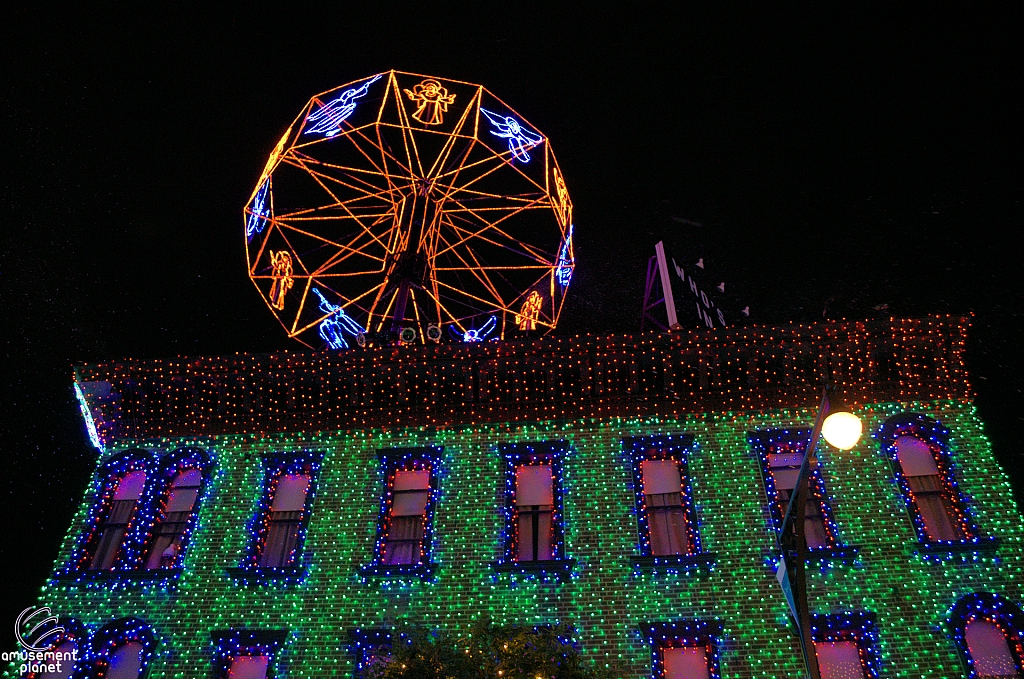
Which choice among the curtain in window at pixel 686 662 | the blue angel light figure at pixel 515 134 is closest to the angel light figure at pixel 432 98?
the blue angel light figure at pixel 515 134

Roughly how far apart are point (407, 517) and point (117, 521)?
263 inches

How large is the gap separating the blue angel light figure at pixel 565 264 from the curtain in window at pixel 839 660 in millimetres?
9709

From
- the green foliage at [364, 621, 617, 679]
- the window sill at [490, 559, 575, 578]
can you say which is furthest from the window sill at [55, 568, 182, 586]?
the window sill at [490, 559, 575, 578]

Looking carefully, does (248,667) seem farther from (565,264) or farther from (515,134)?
(515,134)

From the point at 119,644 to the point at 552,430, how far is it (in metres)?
9.79

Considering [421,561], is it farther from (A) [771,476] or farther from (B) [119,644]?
(A) [771,476]

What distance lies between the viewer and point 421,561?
15.3 meters

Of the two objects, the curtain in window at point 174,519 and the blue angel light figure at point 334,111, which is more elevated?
the blue angel light figure at point 334,111

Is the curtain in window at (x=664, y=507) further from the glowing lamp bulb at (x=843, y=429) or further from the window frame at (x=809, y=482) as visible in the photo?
the glowing lamp bulb at (x=843, y=429)

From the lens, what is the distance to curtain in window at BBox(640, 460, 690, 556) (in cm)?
1516

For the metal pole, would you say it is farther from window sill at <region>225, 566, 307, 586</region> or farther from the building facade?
window sill at <region>225, 566, 307, 586</region>

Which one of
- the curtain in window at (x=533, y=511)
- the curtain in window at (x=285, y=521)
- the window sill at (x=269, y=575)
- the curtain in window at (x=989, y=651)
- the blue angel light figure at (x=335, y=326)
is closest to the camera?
the curtain in window at (x=989, y=651)

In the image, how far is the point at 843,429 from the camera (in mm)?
8539

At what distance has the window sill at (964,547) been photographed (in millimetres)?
14266
